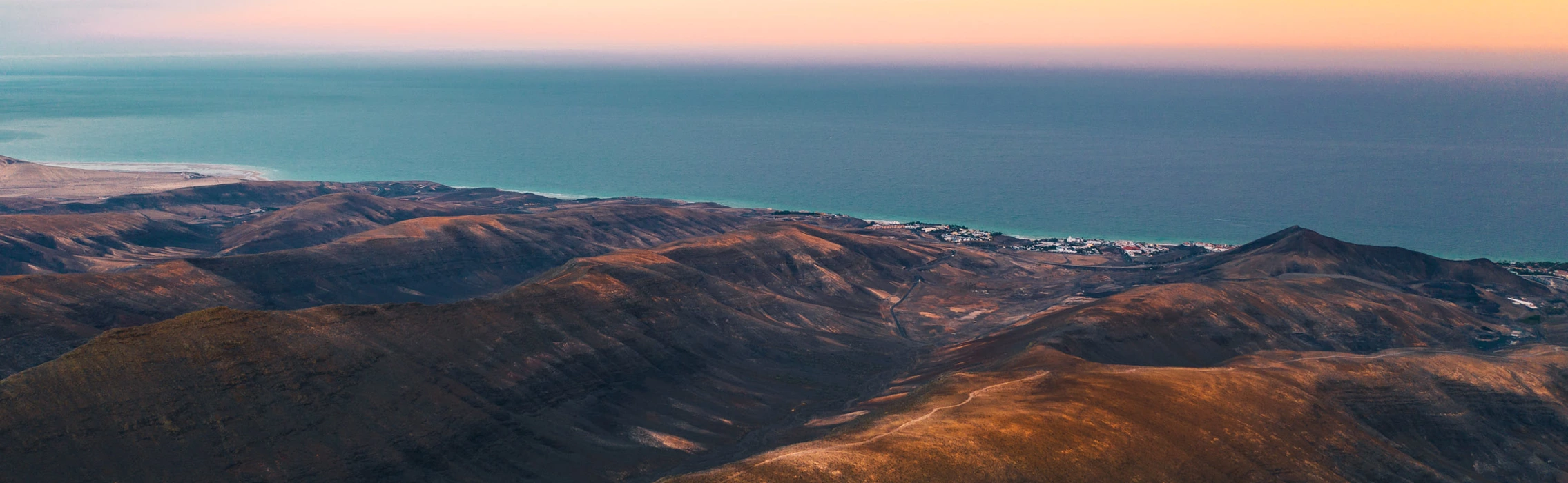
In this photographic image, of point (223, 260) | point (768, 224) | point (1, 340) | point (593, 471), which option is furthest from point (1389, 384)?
point (223, 260)

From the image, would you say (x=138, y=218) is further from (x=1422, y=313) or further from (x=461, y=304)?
(x=1422, y=313)

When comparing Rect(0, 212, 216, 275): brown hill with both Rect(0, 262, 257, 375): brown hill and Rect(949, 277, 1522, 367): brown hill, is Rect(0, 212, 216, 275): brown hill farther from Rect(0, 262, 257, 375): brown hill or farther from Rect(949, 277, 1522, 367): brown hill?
Rect(949, 277, 1522, 367): brown hill

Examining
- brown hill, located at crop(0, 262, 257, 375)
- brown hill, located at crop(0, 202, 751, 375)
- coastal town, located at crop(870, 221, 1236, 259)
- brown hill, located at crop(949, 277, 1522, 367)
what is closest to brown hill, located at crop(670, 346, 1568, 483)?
brown hill, located at crop(949, 277, 1522, 367)

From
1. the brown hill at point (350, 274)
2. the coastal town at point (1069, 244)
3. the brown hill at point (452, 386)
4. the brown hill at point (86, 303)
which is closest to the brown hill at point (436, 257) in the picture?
the brown hill at point (350, 274)

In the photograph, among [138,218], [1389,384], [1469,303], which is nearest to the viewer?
[1389,384]

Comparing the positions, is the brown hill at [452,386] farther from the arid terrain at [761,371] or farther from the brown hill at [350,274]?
the brown hill at [350,274]

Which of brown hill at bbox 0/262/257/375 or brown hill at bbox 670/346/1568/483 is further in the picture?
brown hill at bbox 0/262/257/375

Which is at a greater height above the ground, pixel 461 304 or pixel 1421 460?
pixel 461 304
